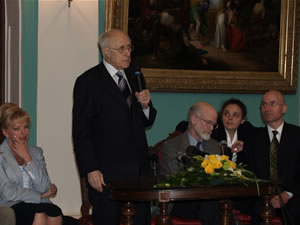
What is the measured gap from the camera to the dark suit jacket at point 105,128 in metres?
3.94

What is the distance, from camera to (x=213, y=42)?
6.83 m

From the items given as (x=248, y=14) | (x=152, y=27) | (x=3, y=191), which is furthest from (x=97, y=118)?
(x=248, y=14)

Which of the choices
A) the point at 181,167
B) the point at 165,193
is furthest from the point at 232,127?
the point at 165,193

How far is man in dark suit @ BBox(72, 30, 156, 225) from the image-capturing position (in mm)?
3916

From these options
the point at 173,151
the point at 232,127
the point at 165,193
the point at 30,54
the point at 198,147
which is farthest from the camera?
the point at 30,54

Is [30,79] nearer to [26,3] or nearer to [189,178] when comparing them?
[26,3]

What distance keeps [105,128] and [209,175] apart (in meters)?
0.80

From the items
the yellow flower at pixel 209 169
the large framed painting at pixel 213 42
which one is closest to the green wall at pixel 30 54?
the large framed painting at pixel 213 42

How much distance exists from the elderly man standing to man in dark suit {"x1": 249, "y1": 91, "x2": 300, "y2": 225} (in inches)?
22.9

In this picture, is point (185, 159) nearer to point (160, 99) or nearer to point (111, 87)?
point (111, 87)

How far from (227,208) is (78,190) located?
2253 millimetres

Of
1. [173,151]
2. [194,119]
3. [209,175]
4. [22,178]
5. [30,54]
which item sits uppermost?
[30,54]

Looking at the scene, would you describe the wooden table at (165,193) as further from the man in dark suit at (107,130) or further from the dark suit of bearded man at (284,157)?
the dark suit of bearded man at (284,157)

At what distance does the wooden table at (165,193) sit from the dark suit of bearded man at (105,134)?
0.57 feet
